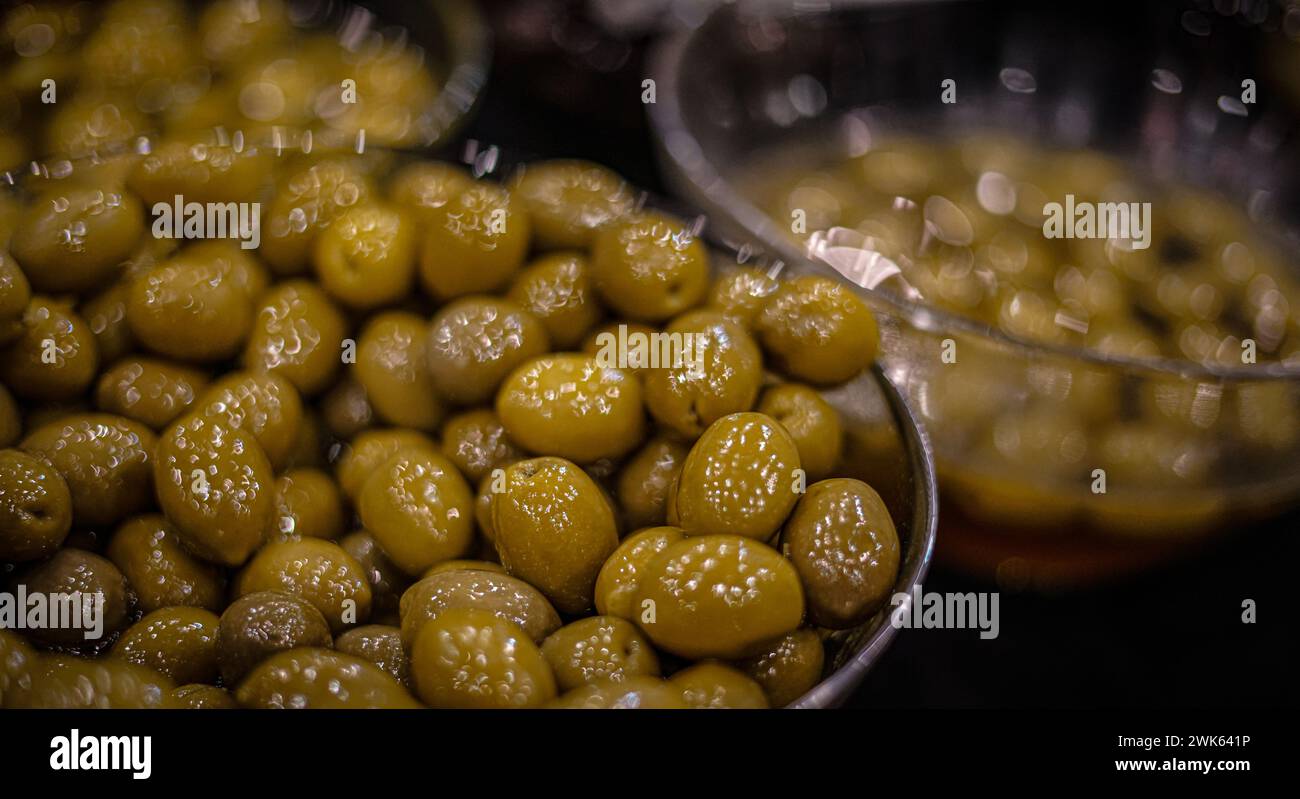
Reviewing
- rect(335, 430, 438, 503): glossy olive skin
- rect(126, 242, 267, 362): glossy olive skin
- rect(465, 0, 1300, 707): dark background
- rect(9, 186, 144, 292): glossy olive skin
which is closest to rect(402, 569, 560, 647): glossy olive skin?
rect(335, 430, 438, 503): glossy olive skin

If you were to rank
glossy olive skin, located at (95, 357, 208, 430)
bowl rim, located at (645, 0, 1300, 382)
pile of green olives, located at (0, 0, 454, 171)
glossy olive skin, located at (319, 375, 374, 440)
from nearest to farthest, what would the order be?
1. glossy olive skin, located at (95, 357, 208, 430)
2. glossy olive skin, located at (319, 375, 374, 440)
3. bowl rim, located at (645, 0, 1300, 382)
4. pile of green olives, located at (0, 0, 454, 171)

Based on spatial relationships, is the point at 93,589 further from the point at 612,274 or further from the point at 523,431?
the point at 612,274

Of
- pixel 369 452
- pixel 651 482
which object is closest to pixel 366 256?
pixel 369 452

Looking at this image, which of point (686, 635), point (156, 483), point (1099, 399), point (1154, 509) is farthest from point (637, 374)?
point (1154, 509)

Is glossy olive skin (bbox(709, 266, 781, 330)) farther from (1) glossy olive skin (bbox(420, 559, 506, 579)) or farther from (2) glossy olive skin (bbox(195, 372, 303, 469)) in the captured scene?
(2) glossy olive skin (bbox(195, 372, 303, 469))

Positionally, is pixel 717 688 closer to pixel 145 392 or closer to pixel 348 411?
pixel 348 411

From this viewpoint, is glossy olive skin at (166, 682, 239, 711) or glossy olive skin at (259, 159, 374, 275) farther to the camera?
glossy olive skin at (259, 159, 374, 275)
